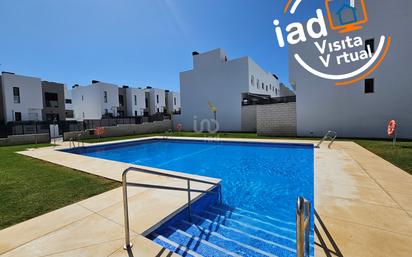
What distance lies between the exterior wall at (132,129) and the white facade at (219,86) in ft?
8.79

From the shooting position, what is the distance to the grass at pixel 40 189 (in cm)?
357

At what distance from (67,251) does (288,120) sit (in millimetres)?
16427

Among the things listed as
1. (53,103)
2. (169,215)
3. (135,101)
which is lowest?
(169,215)

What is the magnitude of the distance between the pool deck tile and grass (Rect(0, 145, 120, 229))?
0.39m

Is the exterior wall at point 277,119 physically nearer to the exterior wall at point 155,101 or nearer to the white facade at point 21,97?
the white facade at point 21,97

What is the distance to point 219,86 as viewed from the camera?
74.1 feet

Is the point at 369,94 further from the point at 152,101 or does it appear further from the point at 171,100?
the point at 171,100

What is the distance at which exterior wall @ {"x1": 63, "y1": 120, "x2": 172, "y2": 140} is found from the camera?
1726 cm

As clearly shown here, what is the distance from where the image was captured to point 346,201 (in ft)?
12.4

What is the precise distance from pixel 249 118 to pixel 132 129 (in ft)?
40.6

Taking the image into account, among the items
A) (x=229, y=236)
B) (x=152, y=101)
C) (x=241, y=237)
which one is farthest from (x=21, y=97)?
(x=241, y=237)

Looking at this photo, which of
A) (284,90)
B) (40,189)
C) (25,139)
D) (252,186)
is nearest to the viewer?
(40,189)

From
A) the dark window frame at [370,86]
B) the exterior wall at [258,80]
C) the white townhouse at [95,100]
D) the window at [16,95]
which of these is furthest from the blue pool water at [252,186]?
the white townhouse at [95,100]

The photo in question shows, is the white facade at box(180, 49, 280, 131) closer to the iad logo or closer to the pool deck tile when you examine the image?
the iad logo
